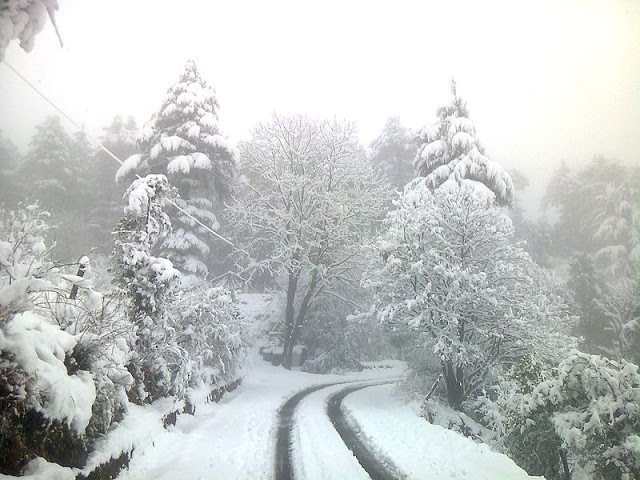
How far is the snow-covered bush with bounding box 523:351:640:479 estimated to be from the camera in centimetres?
677

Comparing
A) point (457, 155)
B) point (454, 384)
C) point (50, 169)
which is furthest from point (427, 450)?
point (50, 169)

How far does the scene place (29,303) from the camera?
5070 millimetres

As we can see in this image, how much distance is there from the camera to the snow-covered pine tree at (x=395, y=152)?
1403 inches

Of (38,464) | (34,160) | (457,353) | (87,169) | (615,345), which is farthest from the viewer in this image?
(87,169)

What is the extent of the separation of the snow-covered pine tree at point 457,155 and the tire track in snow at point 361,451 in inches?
565

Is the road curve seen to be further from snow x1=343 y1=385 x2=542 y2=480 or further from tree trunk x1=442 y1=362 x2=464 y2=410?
tree trunk x1=442 y1=362 x2=464 y2=410

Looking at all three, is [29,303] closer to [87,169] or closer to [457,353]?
[457,353]

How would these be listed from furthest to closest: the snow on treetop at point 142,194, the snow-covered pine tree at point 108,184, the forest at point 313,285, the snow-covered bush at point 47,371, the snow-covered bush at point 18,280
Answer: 1. the snow-covered pine tree at point 108,184
2. the snow on treetop at point 142,194
3. the forest at point 313,285
4. the snow-covered bush at point 18,280
5. the snow-covered bush at point 47,371

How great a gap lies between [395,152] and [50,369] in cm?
3517

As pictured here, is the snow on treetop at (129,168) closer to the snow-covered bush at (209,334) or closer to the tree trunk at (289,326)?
the snow-covered bush at (209,334)

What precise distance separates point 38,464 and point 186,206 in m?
17.1

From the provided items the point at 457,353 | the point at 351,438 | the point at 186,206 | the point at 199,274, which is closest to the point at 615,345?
the point at 457,353

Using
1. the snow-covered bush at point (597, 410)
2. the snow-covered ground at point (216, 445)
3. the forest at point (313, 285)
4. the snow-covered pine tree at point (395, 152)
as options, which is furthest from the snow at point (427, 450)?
the snow-covered pine tree at point (395, 152)

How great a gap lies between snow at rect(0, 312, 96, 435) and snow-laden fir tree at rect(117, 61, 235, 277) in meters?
14.3
